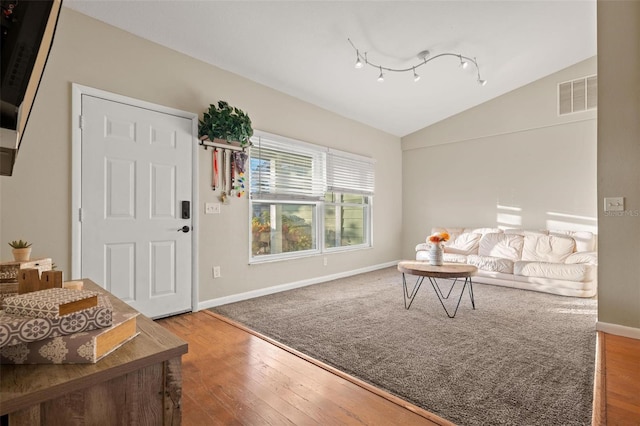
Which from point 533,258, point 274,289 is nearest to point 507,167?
point 533,258

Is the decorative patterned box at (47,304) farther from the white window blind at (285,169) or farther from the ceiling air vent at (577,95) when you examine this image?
the ceiling air vent at (577,95)

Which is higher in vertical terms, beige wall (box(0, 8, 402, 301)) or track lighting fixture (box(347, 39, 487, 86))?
track lighting fixture (box(347, 39, 487, 86))

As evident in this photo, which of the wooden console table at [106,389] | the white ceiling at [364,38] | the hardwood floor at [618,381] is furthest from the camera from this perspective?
the white ceiling at [364,38]

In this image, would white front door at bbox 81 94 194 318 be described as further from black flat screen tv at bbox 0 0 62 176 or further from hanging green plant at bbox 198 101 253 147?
black flat screen tv at bbox 0 0 62 176

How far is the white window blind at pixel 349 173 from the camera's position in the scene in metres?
4.99

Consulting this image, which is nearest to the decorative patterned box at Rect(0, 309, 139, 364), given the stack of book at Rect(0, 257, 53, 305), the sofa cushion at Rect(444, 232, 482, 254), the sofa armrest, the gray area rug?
the stack of book at Rect(0, 257, 53, 305)

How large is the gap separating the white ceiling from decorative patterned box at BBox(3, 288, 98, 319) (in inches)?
109

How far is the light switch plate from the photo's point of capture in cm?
274

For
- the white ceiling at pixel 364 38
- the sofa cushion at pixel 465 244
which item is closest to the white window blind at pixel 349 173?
the white ceiling at pixel 364 38

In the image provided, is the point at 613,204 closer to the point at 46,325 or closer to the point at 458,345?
the point at 458,345

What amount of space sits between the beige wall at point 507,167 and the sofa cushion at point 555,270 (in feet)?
3.28

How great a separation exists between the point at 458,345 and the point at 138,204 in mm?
2954

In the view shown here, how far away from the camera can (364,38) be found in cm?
349

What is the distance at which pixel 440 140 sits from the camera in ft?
19.8
